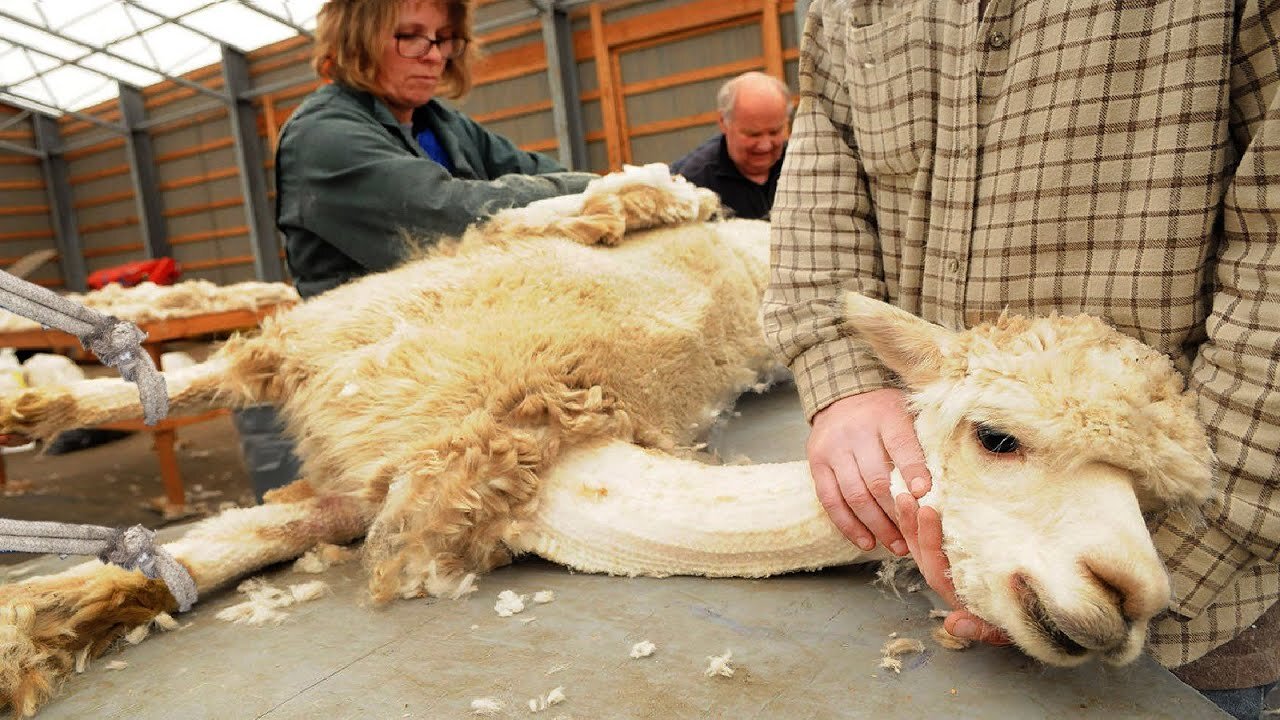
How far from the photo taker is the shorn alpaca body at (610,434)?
0.97 meters

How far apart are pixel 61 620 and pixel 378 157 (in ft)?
4.23

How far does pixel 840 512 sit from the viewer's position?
46.8 inches

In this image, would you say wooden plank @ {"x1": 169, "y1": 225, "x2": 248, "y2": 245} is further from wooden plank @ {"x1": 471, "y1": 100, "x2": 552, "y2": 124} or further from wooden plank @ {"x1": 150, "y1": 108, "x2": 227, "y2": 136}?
wooden plank @ {"x1": 471, "y1": 100, "x2": 552, "y2": 124}

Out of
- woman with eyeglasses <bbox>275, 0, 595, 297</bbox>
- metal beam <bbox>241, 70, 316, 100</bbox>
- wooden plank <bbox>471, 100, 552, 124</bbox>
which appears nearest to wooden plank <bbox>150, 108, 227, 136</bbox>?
metal beam <bbox>241, 70, 316, 100</bbox>

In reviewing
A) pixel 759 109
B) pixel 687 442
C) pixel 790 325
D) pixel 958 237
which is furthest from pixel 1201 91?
pixel 759 109

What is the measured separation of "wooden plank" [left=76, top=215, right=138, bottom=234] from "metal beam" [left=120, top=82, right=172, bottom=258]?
614 mm

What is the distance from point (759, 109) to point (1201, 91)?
137 inches

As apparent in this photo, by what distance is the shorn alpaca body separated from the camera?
968 millimetres

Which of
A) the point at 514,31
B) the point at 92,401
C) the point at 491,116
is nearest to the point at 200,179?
the point at 491,116

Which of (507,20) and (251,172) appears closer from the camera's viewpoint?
(507,20)

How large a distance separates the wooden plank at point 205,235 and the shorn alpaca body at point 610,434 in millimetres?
13110

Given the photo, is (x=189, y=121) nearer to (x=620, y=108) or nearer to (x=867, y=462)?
(x=620, y=108)

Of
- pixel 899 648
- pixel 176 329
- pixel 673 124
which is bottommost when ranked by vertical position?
pixel 899 648

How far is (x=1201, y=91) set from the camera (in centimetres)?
101
